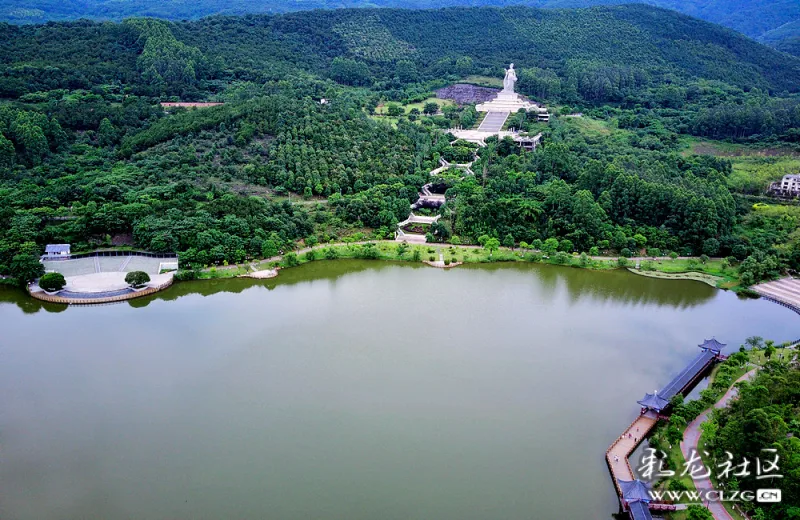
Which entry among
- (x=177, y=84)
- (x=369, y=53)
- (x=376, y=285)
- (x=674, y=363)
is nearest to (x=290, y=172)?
(x=376, y=285)

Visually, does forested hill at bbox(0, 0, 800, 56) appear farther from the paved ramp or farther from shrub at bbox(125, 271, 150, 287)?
shrub at bbox(125, 271, 150, 287)

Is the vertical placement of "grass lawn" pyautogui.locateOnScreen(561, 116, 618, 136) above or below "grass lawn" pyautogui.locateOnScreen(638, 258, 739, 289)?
above

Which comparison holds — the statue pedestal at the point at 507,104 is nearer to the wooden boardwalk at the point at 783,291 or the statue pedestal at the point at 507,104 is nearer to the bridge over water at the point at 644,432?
the wooden boardwalk at the point at 783,291

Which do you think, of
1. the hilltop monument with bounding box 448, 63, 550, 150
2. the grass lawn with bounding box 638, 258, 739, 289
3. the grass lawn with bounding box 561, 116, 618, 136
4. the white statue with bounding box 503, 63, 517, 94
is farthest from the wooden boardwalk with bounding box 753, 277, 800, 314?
the white statue with bounding box 503, 63, 517, 94

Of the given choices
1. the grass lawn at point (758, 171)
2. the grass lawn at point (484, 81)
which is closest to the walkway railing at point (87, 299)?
the grass lawn at point (758, 171)

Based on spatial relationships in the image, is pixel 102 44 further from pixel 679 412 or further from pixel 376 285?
pixel 679 412
